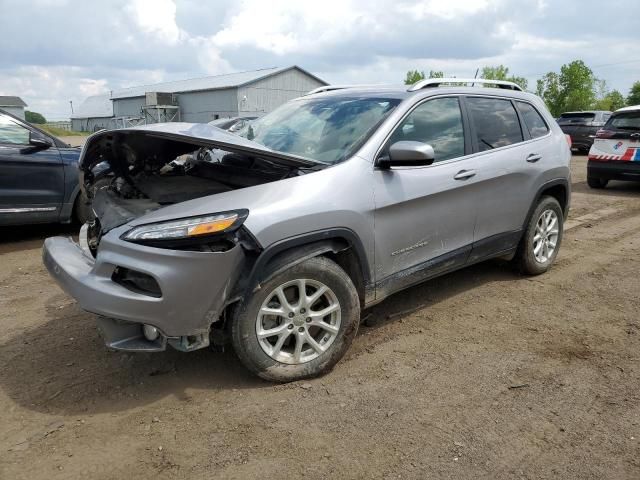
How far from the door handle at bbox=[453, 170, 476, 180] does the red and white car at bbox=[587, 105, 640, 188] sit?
760 centimetres

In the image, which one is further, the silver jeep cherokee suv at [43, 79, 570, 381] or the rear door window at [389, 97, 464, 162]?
the rear door window at [389, 97, 464, 162]

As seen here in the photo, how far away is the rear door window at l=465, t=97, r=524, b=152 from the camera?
4234mm

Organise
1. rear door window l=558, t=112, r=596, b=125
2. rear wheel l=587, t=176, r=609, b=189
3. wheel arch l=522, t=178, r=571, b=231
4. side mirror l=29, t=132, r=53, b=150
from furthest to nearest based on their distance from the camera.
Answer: rear door window l=558, t=112, r=596, b=125, rear wheel l=587, t=176, r=609, b=189, side mirror l=29, t=132, r=53, b=150, wheel arch l=522, t=178, r=571, b=231

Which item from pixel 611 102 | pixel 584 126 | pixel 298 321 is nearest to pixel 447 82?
pixel 298 321

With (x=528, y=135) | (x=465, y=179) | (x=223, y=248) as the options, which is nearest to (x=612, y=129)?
(x=528, y=135)

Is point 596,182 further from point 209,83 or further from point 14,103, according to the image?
point 14,103

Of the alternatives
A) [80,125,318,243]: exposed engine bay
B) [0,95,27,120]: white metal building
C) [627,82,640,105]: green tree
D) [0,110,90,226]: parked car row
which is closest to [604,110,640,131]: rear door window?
[80,125,318,243]: exposed engine bay

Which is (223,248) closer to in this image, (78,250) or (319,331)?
(319,331)

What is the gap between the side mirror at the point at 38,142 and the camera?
638 centimetres

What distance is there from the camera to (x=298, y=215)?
9.67 ft

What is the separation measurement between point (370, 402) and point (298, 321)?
61 cm

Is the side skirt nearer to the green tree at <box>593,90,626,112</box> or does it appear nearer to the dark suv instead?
the dark suv

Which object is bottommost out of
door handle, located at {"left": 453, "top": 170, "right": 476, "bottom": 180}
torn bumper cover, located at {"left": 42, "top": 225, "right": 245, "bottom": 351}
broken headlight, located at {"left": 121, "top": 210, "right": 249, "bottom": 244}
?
torn bumper cover, located at {"left": 42, "top": 225, "right": 245, "bottom": 351}

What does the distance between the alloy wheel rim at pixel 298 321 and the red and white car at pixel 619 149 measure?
913 centimetres
